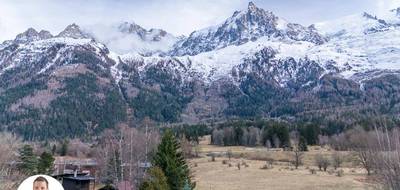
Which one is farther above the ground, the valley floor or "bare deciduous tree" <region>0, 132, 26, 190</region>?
"bare deciduous tree" <region>0, 132, 26, 190</region>

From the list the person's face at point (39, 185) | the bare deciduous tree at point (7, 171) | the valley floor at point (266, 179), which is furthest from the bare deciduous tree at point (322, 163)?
the person's face at point (39, 185)

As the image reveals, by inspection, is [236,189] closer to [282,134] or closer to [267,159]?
[267,159]

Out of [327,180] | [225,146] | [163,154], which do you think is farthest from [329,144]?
[163,154]

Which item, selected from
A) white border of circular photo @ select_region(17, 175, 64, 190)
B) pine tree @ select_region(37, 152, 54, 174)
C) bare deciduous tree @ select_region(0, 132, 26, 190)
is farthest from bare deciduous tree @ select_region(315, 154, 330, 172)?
white border of circular photo @ select_region(17, 175, 64, 190)

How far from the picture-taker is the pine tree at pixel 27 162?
66.3m

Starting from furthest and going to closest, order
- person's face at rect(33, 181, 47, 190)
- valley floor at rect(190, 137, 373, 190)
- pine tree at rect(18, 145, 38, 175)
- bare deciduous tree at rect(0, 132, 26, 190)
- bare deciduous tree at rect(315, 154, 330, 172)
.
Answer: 1. bare deciduous tree at rect(315, 154, 330, 172)
2. valley floor at rect(190, 137, 373, 190)
3. pine tree at rect(18, 145, 38, 175)
4. bare deciduous tree at rect(0, 132, 26, 190)
5. person's face at rect(33, 181, 47, 190)

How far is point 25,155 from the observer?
68812 millimetres

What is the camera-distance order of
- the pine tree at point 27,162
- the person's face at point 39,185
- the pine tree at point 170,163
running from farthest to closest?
1. the pine tree at point 27,162
2. the pine tree at point 170,163
3. the person's face at point 39,185

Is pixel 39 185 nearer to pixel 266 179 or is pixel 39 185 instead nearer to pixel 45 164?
pixel 45 164

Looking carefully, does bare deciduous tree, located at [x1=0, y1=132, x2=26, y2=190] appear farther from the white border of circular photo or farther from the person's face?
the person's face

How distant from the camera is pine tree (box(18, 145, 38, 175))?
218 feet

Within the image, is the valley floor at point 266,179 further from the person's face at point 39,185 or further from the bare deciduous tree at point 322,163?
the person's face at point 39,185

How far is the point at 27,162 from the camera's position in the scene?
67.6 m

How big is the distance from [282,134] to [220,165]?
53.2 meters
